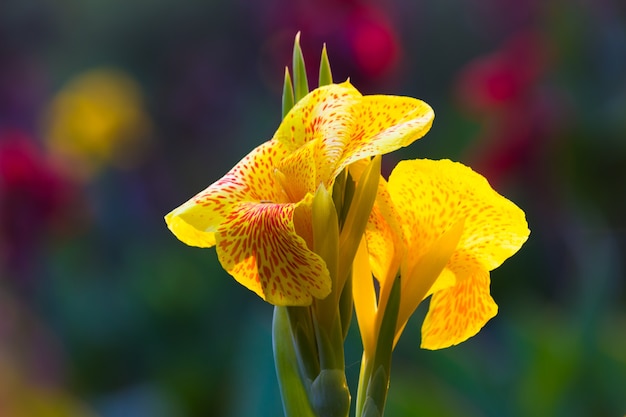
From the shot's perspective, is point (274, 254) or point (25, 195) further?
point (25, 195)

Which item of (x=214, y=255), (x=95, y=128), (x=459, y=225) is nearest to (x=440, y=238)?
(x=459, y=225)

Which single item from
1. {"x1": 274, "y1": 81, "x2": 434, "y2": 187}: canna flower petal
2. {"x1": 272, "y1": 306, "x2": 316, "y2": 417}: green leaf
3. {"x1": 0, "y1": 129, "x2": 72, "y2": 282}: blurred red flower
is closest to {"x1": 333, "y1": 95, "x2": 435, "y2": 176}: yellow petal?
{"x1": 274, "y1": 81, "x2": 434, "y2": 187}: canna flower petal

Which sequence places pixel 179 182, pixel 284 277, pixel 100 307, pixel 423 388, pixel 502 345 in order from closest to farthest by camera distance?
pixel 284 277
pixel 423 388
pixel 502 345
pixel 100 307
pixel 179 182

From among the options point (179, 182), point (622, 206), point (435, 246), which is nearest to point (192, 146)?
point (179, 182)

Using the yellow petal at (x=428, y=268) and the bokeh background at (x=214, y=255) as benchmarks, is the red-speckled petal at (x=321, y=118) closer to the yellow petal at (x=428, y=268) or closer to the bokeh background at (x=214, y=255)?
the yellow petal at (x=428, y=268)

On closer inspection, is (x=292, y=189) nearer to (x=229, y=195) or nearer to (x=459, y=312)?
(x=229, y=195)

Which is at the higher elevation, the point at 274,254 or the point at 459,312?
the point at 274,254

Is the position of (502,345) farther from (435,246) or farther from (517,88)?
(435,246)

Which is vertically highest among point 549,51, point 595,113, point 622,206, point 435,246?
point 435,246
